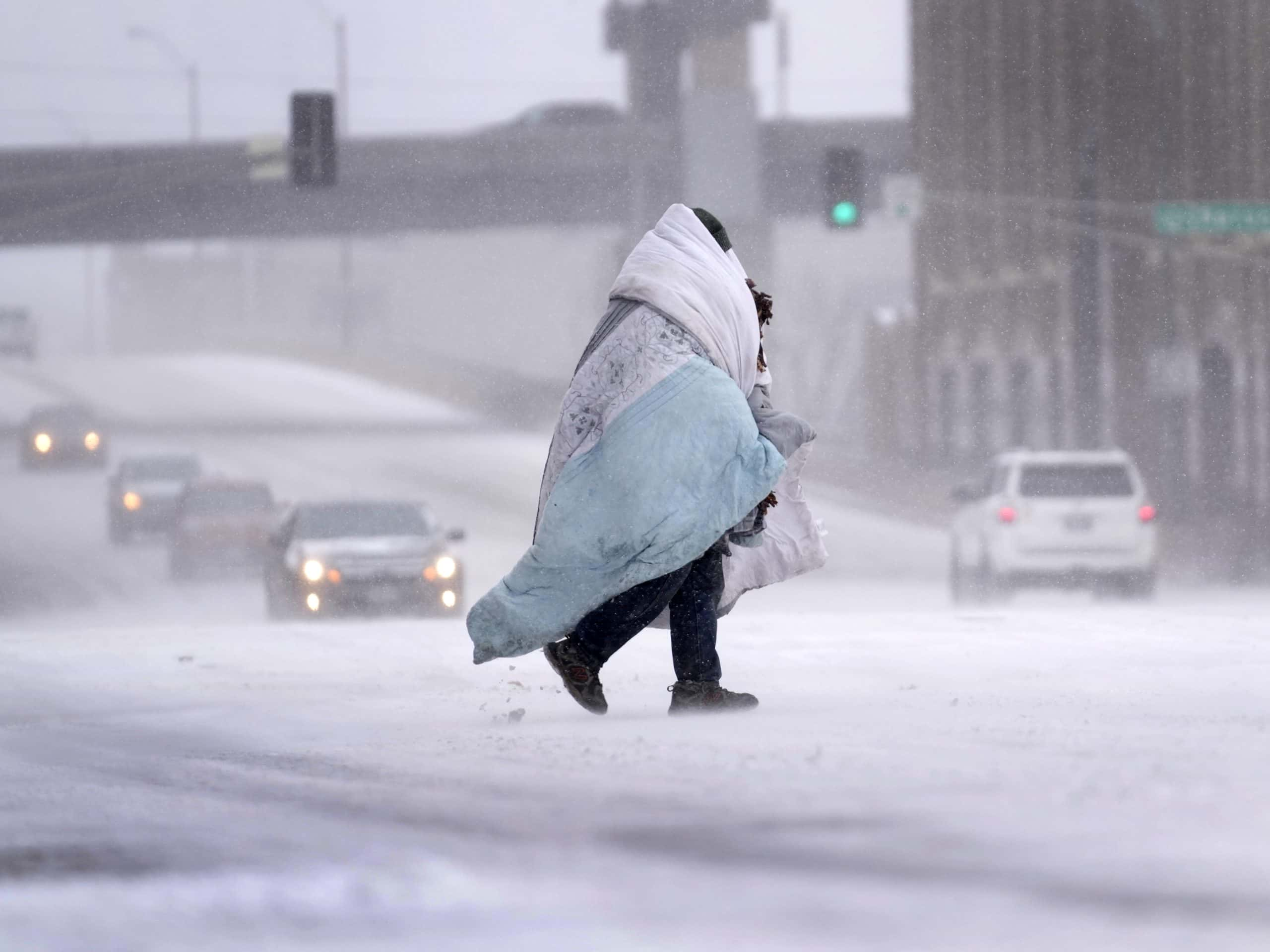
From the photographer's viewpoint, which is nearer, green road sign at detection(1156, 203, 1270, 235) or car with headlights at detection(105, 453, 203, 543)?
green road sign at detection(1156, 203, 1270, 235)

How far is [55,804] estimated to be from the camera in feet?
15.1

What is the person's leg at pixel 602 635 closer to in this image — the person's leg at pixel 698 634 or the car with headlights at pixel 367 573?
the person's leg at pixel 698 634

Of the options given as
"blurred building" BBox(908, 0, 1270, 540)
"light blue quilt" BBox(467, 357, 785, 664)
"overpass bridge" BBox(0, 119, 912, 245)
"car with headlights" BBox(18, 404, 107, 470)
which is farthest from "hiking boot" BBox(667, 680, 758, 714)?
"overpass bridge" BBox(0, 119, 912, 245)

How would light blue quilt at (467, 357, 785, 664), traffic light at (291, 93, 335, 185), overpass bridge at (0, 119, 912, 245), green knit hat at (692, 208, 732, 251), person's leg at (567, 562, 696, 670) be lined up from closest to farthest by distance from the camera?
light blue quilt at (467, 357, 785, 664) → person's leg at (567, 562, 696, 670) → green knit hat at (692, 208, 732, 251) → traffic light at (291, 93, 335, 185) → overpass bridge at (0, 119, 912, 245)

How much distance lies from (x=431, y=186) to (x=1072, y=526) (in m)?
43.1

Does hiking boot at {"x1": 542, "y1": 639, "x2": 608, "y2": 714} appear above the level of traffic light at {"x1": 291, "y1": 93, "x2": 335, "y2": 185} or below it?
below

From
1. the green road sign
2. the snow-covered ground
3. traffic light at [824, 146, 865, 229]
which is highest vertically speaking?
traffic light at [824, 146, 865, 229]

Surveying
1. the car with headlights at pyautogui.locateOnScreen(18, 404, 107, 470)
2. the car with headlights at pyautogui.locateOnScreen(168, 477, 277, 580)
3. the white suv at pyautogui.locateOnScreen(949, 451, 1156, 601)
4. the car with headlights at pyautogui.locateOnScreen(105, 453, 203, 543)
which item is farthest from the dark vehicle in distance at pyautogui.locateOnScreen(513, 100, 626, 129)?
the white suv at pyautogui.locateOnScreen(949, 451, 1156, 601)

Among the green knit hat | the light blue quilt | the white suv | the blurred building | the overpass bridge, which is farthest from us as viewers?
the overpass bridge

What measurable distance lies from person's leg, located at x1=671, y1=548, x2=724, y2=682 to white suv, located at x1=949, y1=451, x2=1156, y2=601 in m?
15.5

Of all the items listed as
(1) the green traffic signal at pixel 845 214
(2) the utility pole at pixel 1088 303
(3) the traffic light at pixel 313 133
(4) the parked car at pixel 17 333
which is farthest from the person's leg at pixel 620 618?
(4) the parked car at pixel 17 333

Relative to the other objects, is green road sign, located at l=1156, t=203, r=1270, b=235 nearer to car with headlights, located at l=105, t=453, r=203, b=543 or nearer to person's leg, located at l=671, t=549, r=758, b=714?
car with headlights, located at l=105, t=453, r=203, b=543

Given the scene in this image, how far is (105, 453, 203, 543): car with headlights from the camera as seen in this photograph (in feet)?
108

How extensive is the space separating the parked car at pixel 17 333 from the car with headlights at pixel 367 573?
59.1 m
